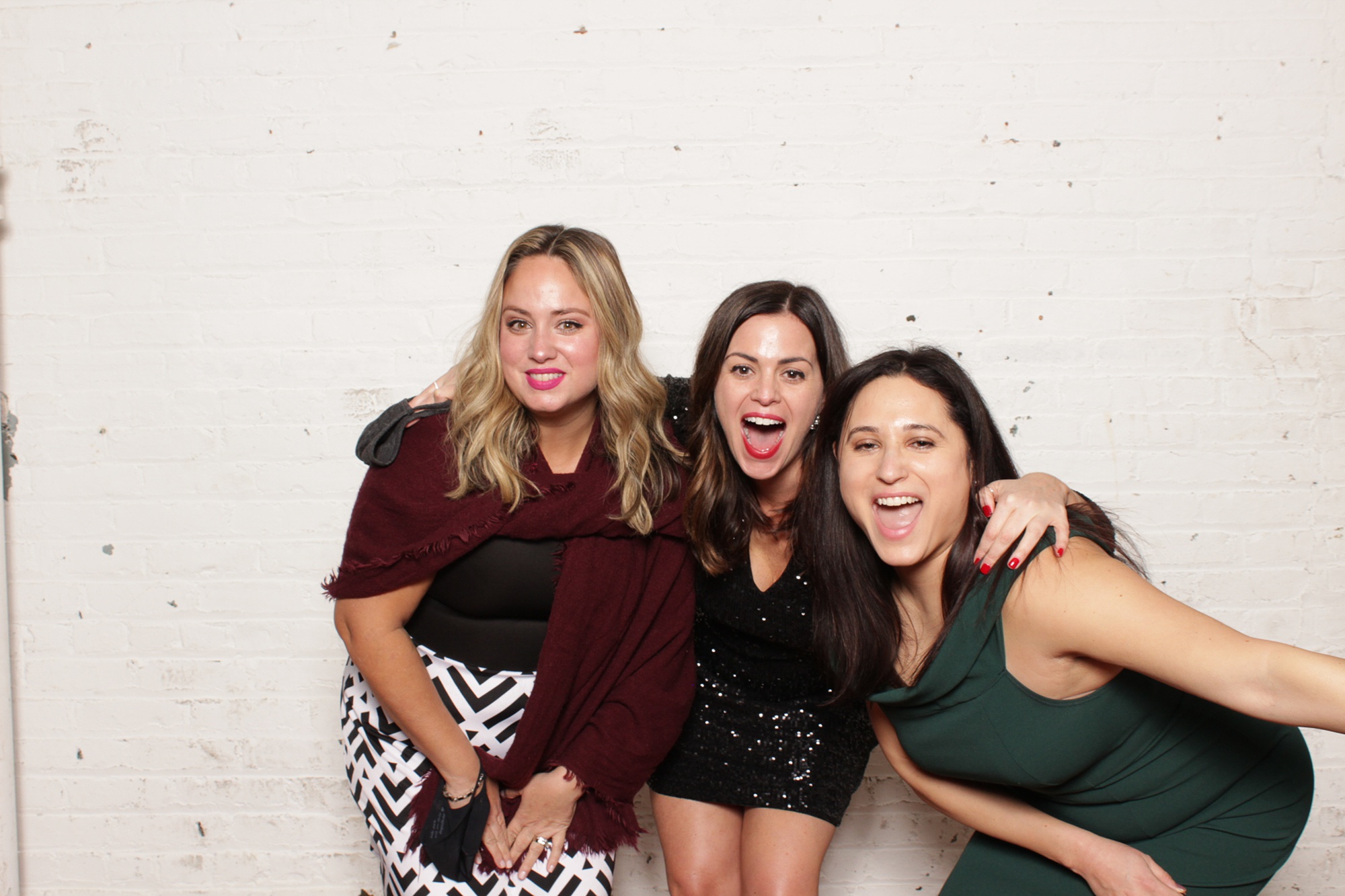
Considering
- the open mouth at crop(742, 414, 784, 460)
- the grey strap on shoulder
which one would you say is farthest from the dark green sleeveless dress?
the grey strap on shoulder

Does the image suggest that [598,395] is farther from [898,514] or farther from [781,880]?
[781,880]

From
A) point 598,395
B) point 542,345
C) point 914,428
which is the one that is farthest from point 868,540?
point 542,345

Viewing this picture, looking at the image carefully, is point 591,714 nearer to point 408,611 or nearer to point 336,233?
point 408,611

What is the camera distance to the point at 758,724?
203 centimetres

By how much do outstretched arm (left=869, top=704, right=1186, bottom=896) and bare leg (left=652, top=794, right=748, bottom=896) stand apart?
0.47 meters

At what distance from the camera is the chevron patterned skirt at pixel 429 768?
1.82 meters

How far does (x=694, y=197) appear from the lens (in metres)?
2.33

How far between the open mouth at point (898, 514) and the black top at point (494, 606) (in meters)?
0.69

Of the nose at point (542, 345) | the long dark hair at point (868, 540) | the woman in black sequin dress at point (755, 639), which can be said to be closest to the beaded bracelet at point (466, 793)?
the woman in black sequin dress at point (755, 639)

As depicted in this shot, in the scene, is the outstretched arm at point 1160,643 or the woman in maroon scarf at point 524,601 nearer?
the outstretched arm at point 1160,643

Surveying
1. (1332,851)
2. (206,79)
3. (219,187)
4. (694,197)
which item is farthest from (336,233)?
(1332,851)

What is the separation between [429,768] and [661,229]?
1.49 m

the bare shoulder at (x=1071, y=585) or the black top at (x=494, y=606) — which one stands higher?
the bare shoulder at (x=1071, y=585)

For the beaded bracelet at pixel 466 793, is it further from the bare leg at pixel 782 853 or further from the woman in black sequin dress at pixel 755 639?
the bare leg at pixel 782 853
